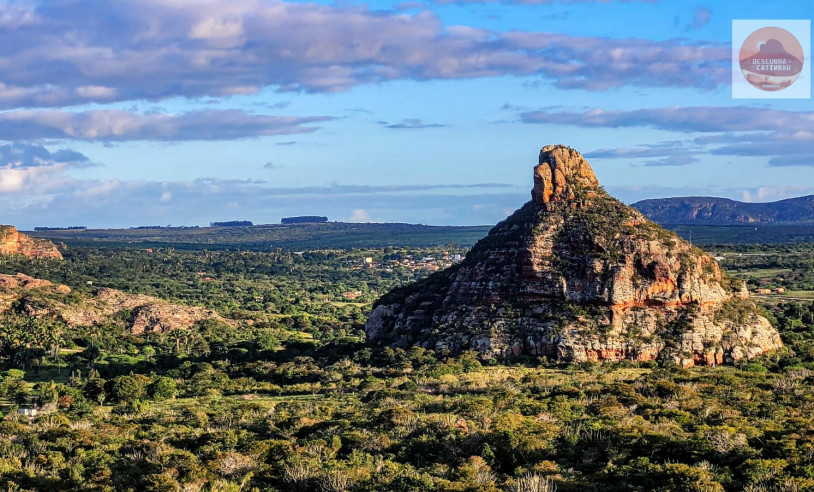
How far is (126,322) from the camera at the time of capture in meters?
134

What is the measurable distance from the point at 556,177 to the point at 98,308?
70741 millimetres

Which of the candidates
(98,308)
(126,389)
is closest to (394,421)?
(126,389)

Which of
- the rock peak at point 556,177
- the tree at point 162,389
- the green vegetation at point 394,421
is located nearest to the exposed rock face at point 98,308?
the green vegetation at point 394,421

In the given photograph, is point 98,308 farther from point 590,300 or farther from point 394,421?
point 394,421

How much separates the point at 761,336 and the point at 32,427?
193 feet

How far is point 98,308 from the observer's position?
137 metres

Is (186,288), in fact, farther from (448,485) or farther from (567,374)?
(448,485)

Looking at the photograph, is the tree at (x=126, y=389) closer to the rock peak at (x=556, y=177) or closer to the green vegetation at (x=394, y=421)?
the green vegetation at (x=394, y=421)

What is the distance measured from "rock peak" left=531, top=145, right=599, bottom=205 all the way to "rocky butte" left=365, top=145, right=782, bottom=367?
0.85ft

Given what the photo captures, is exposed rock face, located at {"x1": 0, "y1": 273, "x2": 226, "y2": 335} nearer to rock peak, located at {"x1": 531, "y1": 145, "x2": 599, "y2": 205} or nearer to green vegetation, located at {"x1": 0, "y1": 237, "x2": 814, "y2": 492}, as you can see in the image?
green vegetation, located at {"x1": 0, "y1": 237, "x2": 814, "y2": 492}

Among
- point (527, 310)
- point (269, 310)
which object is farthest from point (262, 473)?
point (269, 310)

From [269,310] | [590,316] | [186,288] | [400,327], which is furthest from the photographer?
[186,288]

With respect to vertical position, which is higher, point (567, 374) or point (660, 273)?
point (660, 273)

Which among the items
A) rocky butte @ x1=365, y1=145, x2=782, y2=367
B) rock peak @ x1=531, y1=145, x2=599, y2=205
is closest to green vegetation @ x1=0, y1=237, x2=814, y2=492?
rocky butte @ x1=365, y1=145, x2=782, y2=367
